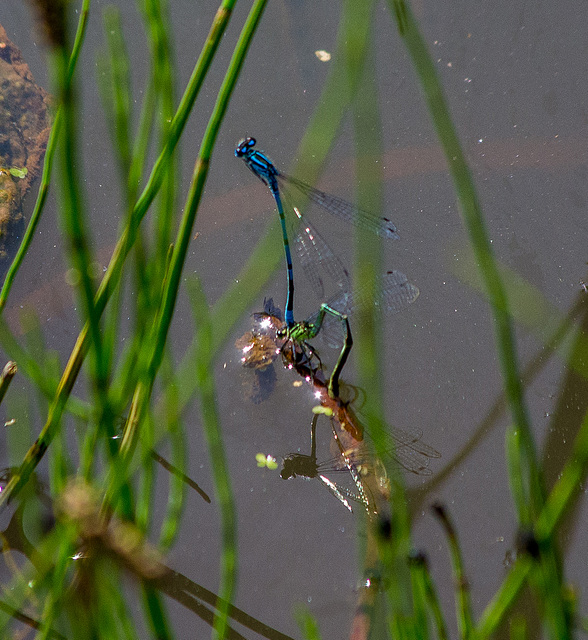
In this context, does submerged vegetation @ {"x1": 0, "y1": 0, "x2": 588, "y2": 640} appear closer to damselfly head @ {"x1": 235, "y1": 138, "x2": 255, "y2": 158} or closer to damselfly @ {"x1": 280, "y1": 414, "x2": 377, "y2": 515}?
damselfly @ {"x1": 280, "y1": 414, "x2": 377, "y2": 515}

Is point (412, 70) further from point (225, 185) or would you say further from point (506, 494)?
point (506, 494)

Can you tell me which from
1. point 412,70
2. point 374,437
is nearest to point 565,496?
point 374,437

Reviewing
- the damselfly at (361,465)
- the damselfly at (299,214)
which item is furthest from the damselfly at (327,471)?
the damselfly at (299,214)

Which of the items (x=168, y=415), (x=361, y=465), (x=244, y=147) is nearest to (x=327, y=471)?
(x=361, y=465)

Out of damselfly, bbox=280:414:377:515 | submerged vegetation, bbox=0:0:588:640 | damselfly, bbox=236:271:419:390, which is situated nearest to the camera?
submerged vegetation, bbox=0:0:588:640

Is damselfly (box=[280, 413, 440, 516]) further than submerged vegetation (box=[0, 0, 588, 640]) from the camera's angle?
Yes

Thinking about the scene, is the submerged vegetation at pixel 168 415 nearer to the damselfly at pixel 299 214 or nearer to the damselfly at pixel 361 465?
the damselfly at pixel 361 465

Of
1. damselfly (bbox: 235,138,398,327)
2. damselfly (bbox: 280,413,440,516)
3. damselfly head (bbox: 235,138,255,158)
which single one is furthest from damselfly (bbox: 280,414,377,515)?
damselfly head (bbox: 235,138,255,158)
